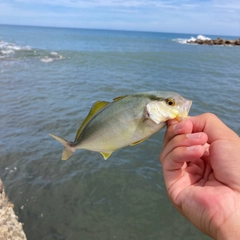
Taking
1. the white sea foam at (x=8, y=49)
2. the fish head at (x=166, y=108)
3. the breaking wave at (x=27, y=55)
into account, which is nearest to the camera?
the fish head at (x=166, y=108)

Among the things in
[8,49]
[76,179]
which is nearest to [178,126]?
[76,179]

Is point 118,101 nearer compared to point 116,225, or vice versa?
point 118,101

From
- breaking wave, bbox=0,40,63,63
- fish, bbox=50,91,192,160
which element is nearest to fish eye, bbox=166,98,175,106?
fish, bbox=50,91,192,160

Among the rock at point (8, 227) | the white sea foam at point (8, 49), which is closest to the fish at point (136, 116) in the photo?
the rock at point (8, 227)

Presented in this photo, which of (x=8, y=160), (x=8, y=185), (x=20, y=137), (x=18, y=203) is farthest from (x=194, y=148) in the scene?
(x=20, y=137)

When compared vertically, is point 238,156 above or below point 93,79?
above

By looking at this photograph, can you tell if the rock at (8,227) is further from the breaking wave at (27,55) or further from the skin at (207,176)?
the breaking wave at (27,55)

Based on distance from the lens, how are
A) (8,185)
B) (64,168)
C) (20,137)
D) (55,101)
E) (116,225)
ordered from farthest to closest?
(55,101)
(20,137)
(64,168)
(8,185)
(116,225)

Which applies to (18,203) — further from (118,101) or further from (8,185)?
(118,101)
